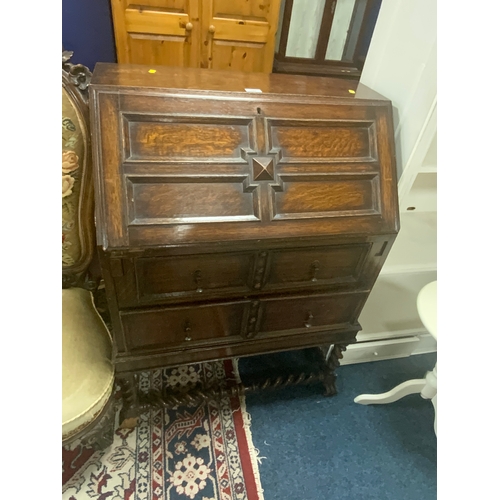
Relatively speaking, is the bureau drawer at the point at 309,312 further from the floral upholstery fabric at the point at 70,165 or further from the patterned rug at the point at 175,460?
the floral upholstery fabric at the point at 70,165

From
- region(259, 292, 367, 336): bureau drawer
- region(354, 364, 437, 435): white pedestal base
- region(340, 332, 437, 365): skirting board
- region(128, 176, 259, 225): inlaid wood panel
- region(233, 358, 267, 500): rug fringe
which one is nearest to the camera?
region(128, 176, 259, 225): inlaid wood panel

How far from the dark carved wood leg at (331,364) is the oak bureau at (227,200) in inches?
12.5

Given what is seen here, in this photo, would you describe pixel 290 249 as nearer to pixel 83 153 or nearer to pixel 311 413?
pixel 83 153

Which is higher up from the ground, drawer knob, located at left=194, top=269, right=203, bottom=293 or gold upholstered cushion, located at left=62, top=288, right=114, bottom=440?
drawer knob, located at left=194, top=269, right=203, bottom=293

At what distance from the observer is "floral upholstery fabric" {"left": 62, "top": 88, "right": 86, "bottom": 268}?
985 millimetres

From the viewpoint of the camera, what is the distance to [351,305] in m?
1.21

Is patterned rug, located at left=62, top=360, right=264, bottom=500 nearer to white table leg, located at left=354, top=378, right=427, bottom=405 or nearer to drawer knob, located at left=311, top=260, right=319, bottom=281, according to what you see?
white table leg, located at left=354, top=378, right=427, bottom=405

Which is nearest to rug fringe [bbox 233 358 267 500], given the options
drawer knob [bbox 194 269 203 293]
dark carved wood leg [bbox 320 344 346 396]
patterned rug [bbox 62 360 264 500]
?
patterned rug [bbox 62 360 264 500]

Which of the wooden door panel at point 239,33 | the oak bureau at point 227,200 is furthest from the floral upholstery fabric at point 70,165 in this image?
the wooden door panel at point 239,33

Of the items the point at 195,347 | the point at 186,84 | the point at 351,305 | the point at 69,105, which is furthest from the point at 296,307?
the point at 69,105

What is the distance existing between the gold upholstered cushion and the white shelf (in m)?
1.00

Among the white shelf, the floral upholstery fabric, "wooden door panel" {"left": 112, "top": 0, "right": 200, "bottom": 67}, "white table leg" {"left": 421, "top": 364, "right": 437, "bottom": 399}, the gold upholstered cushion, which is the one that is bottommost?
"white table leg" {"left": 421, "top": 364, "right": 437, "bottom": 399}

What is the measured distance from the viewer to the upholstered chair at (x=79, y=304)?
958 millimetres

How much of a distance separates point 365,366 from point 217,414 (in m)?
0.70
